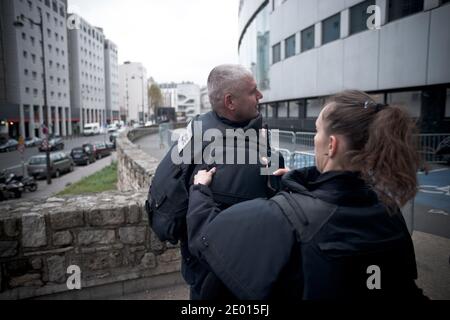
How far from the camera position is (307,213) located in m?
1.07

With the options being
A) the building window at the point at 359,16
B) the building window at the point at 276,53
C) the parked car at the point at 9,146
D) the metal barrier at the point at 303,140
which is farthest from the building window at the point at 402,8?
the parked car at the point at 9,146

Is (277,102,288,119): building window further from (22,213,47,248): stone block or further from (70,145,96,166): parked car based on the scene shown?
(22,213,47,248): stone block

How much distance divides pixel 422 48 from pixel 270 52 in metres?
15.3

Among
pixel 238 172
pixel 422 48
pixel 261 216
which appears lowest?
pixel 261 216

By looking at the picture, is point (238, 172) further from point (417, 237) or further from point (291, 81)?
point (291, 81)

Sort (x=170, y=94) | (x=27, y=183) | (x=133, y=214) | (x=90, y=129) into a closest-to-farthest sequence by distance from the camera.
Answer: (x=133, y=214)
(x=27, y=183)
(x=90, y=129)
(x=170, y=94)

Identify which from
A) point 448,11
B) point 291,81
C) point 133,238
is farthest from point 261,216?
point 291,81

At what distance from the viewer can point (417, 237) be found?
4809 mm

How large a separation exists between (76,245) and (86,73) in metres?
67.0

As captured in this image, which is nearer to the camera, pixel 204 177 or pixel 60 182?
pixel 204 177

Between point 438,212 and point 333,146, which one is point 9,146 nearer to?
point 438,212

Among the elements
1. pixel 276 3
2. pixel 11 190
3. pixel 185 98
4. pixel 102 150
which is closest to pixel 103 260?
pixel 11 190

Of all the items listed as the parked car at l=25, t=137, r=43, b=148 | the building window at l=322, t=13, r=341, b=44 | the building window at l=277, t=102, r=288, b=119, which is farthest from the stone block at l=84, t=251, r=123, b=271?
the parked car at l=25, t=137, r=43, b=148

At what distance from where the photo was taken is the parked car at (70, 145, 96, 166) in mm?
29484
